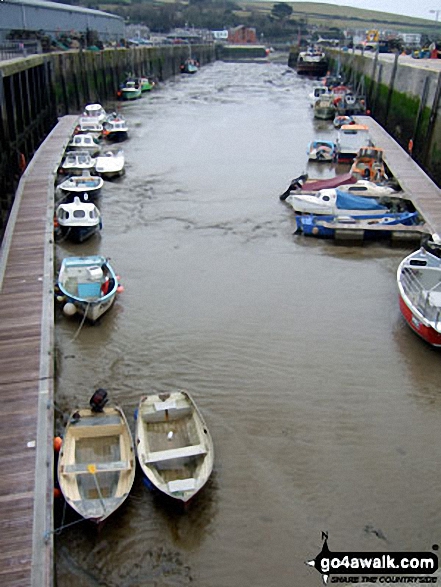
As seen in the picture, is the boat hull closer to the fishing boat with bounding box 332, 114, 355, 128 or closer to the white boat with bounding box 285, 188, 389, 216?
the white boat with bounding box 285, 188, 389, 216

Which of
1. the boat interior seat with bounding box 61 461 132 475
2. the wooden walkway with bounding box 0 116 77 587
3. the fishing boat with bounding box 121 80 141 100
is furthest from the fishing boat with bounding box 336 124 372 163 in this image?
the fishing boat with bounding box 121 80 141 100

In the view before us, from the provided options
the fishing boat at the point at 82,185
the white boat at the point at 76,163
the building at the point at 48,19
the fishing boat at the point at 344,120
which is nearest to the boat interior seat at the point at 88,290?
the fishing boat at the point at 82,185

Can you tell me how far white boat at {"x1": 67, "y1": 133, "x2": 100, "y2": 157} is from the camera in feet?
118

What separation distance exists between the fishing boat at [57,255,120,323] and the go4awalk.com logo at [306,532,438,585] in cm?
1011

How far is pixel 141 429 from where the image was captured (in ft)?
40.4

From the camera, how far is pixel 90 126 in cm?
4259

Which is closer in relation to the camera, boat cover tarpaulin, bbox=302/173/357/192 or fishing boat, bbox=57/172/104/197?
fishing boat, bbox=57/172/104/197

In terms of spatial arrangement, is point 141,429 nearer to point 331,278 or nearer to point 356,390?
point 356,390

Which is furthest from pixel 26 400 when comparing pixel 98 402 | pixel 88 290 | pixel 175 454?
pixel 88 290

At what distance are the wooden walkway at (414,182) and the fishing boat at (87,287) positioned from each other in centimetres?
1269

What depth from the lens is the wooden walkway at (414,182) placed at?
79.5 ft

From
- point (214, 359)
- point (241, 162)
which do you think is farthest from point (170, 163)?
point (214, 359)

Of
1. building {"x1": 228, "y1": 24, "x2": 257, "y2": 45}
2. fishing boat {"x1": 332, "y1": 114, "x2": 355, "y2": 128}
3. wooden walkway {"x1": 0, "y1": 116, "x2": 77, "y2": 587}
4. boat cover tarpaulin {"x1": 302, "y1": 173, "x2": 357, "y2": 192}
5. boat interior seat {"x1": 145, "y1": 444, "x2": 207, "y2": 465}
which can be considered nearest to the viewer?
wooden walkway {"x1": 0, "y1": 116, "x2": 77, "y2": 587}

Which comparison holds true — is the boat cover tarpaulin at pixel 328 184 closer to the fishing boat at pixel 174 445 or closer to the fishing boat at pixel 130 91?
the fishing boat at pixel 174 445
